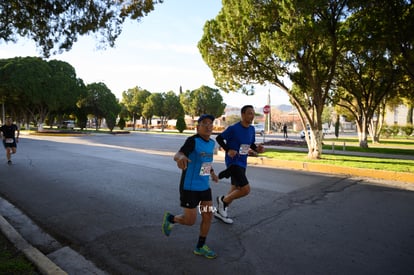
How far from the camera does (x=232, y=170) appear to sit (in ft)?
14.3

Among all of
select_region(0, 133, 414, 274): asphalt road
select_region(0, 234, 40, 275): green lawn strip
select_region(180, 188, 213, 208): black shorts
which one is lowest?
select_region(0, 133, 414, 274): asphalt road

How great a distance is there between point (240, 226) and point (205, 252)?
3.76 ft

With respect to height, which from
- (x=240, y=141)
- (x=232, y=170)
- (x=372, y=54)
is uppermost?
(x=372, y=54)

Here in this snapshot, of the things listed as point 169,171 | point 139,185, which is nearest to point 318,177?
point 169,171

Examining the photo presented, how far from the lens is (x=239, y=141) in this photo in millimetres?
4371

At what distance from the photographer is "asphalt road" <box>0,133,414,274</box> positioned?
3.11m

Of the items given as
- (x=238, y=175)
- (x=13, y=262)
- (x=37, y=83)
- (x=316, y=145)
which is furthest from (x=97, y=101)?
(x=13, y=262)

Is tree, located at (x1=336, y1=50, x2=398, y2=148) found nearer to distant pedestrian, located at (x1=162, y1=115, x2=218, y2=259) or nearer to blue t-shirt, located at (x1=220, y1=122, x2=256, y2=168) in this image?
blue t-shirt, located at (x1=220, y1=122, x2=256, y2=168)

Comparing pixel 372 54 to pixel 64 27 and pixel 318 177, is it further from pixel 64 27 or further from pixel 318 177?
pixel 64 27

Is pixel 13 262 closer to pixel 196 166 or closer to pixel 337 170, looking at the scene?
pixel 196 166

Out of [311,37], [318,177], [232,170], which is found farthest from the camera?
[311,37]

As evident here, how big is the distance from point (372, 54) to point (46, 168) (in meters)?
17.0

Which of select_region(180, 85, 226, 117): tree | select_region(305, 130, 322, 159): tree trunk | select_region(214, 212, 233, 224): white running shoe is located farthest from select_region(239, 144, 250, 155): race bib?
select_region(180, 85, 226, 117): tree

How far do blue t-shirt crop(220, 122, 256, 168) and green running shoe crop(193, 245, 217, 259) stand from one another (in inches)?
60.0
